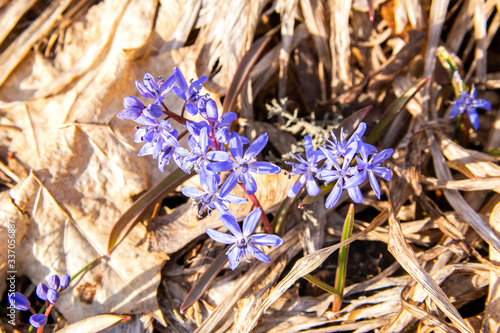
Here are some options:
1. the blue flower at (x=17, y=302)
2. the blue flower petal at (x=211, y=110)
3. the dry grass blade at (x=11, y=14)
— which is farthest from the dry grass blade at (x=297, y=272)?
the dry grass blade at (x=11, y=14)

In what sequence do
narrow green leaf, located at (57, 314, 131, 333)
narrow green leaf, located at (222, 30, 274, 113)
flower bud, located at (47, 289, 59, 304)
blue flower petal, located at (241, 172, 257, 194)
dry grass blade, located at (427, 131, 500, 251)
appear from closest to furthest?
blue flower petal, located at (241, 172, 257, 194), flower bud, located at (47, 289, 59, 304), narrow green leaf, located at (57, 314, 131, 333), dry grass blade, located at (427, 131, 500, 251), narrow green leaf, located at (222, 30, 274, 113)

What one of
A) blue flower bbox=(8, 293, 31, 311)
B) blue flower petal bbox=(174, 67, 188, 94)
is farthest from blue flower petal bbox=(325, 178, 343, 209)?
blue flower bbox=(8, 293, 31, 311)

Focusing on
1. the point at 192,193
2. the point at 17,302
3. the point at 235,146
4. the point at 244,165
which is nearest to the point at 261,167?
the point at 244,165

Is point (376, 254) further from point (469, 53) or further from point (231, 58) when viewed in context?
point (469, 53)

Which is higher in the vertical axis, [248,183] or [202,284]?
[248,183]

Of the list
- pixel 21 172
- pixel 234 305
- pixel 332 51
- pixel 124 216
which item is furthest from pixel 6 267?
pixel 332 51

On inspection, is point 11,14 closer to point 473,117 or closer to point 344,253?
point 344,253

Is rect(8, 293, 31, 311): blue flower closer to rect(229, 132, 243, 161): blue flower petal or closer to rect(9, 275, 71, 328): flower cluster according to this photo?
rect(9, 275, 71, 328): flower cluster
